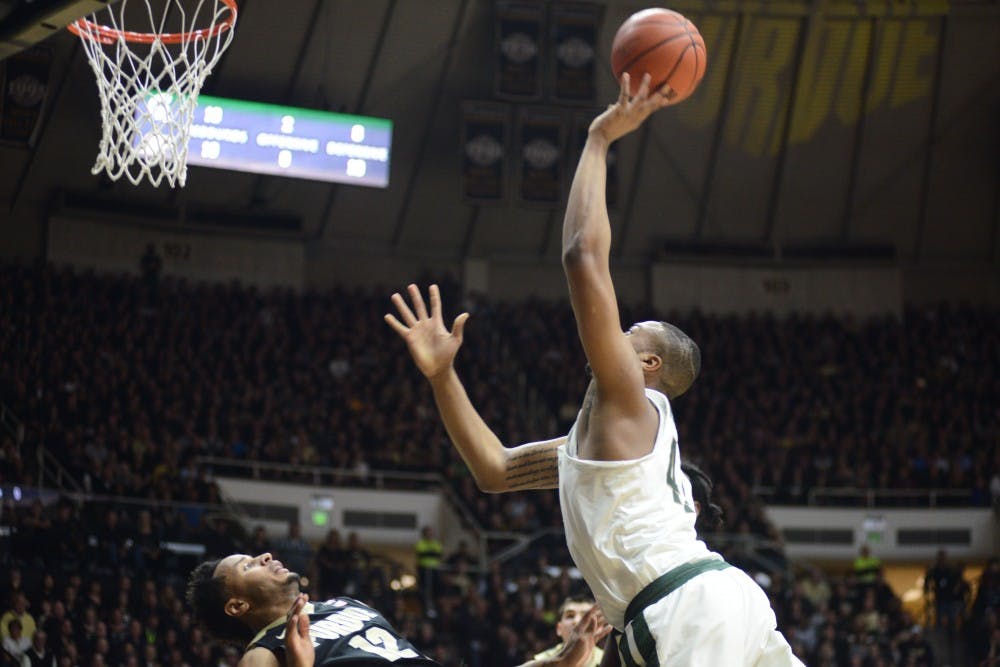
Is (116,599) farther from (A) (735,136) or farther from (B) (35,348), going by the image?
(A) (735,136)

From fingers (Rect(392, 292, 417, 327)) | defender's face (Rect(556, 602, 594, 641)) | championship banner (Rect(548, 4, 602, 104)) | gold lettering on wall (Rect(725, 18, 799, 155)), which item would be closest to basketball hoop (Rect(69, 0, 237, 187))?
defender's face (Rect(556, 602, 594, 641))

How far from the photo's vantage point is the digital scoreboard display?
20859 millimetres


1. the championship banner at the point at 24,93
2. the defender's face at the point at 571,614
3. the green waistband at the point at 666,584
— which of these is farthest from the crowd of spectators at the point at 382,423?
the green waistband at the point at 666,584

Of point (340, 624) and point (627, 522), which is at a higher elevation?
point (627, 522)

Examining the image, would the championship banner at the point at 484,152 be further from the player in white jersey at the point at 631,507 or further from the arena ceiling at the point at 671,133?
the player in white jersey at the point at 631,507

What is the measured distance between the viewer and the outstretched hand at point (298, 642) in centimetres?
379

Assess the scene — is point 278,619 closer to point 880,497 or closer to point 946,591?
point 946,591

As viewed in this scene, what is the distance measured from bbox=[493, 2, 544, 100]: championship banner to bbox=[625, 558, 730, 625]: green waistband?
60.4 feet

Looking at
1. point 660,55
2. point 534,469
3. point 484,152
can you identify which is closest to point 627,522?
point 534,469

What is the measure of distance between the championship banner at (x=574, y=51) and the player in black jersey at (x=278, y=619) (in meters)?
18.0

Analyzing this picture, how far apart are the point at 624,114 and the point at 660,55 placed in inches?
22.3

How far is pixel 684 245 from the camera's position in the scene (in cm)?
2678

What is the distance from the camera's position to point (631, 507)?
3570 mm

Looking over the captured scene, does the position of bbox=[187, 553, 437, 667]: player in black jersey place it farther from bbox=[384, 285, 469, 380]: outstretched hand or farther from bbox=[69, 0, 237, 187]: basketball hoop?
bbox=[69, 0, 237, 187]: basketball hoop
